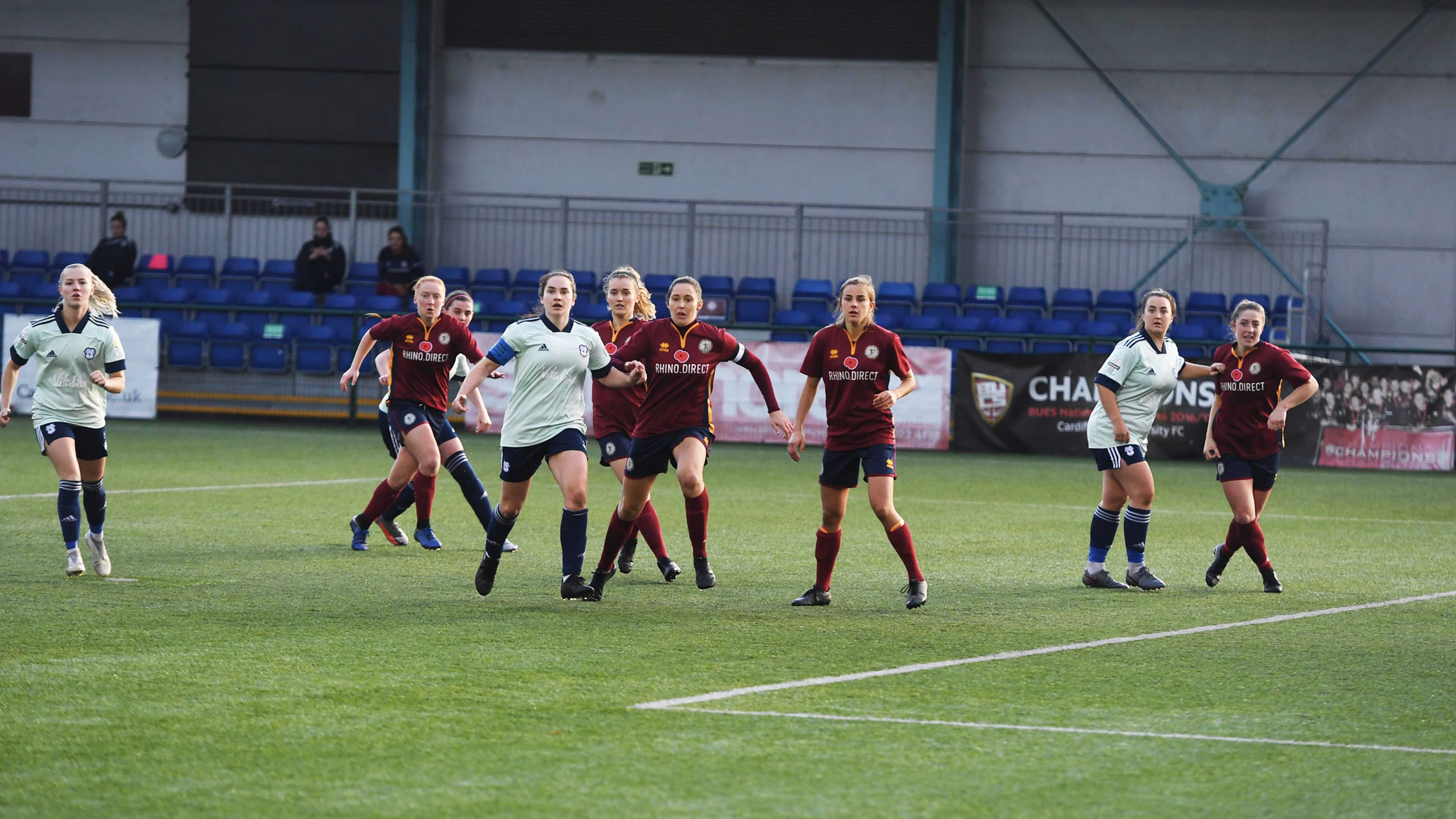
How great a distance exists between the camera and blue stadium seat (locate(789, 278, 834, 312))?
25453 millimetres

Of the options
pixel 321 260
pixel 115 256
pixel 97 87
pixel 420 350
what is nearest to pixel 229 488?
pixel 420 350

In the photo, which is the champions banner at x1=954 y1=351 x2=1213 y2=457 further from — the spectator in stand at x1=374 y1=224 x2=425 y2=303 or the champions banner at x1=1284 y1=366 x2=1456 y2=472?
the spectator in stand at x1=374 y1=224 x2=425 y2=303

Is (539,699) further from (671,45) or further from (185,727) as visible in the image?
(671,45)

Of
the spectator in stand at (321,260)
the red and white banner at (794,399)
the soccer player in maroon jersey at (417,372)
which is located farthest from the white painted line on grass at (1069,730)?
the spectator in stand at (321,260)

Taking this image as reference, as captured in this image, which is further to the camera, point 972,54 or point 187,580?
point 972,54

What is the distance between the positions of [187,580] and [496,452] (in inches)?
416

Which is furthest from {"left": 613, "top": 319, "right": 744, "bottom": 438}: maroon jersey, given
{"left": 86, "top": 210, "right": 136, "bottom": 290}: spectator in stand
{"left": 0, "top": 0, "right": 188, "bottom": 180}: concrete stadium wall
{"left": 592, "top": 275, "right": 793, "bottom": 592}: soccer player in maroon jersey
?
{"left": 0, "top": 0, "right": 188, "bottom": 180}: concrete stadium wall

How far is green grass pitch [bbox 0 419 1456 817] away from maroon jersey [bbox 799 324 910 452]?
962mm

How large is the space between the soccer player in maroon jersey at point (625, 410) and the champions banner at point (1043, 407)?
11494 mm

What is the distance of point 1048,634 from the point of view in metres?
7.81

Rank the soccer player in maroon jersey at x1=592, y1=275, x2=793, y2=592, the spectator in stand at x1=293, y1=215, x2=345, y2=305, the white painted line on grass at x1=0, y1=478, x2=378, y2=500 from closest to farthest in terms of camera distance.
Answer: the soccer player in maroon jersey at x1=592, y1=275, x2=793, y2=592 → the white painted line on grass at x1=0, y1=478, x2=378, y2=500 → the spectator in stand at x1=293, y1=215, x2=345, y2=305

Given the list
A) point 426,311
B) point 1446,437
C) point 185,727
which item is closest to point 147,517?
point 426,311

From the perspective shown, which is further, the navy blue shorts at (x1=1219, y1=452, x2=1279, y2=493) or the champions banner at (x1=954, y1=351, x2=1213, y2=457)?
the champions banner at (x1=954, y1=351, x2=1213, y2=457)

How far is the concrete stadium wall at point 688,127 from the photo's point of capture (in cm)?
2683
